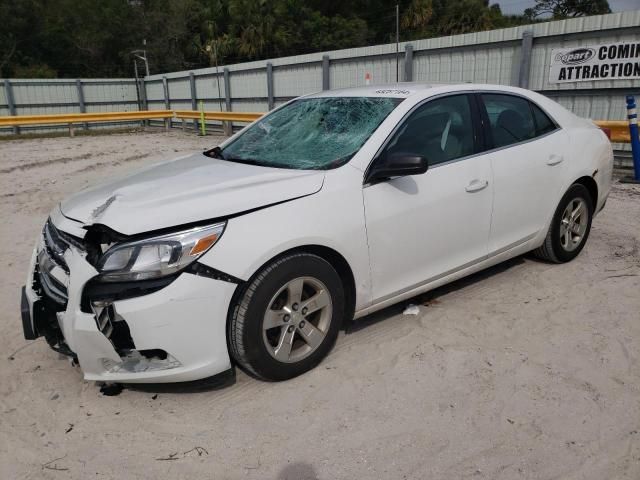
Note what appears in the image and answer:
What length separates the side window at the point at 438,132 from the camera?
352 centimetres

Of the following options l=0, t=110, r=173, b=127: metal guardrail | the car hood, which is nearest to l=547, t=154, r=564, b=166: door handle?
the car hood

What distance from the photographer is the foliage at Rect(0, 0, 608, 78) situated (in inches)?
1490

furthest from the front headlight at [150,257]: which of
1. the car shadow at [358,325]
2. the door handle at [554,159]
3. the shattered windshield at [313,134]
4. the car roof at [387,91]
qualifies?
the door handle at [554,159]

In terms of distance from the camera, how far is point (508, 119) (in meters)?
4.19

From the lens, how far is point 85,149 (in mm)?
15375

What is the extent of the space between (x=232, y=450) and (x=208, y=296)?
75 cm

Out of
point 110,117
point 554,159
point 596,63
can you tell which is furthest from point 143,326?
point 110,117

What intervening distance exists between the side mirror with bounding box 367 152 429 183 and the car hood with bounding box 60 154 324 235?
1.13ft

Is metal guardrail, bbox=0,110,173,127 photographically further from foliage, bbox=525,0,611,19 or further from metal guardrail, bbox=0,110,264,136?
Answer: foliage, bbox=525,0,611,19

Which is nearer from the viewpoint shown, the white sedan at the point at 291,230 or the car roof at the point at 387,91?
the white sedan at the point at 291,230

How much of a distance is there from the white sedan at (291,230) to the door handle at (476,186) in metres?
0.01

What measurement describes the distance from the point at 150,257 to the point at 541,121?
3404 mm

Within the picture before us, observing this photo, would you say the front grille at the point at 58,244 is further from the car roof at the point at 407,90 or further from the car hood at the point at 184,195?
the car roof at the point at 407,90

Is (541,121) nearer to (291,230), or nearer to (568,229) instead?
(568,229)
